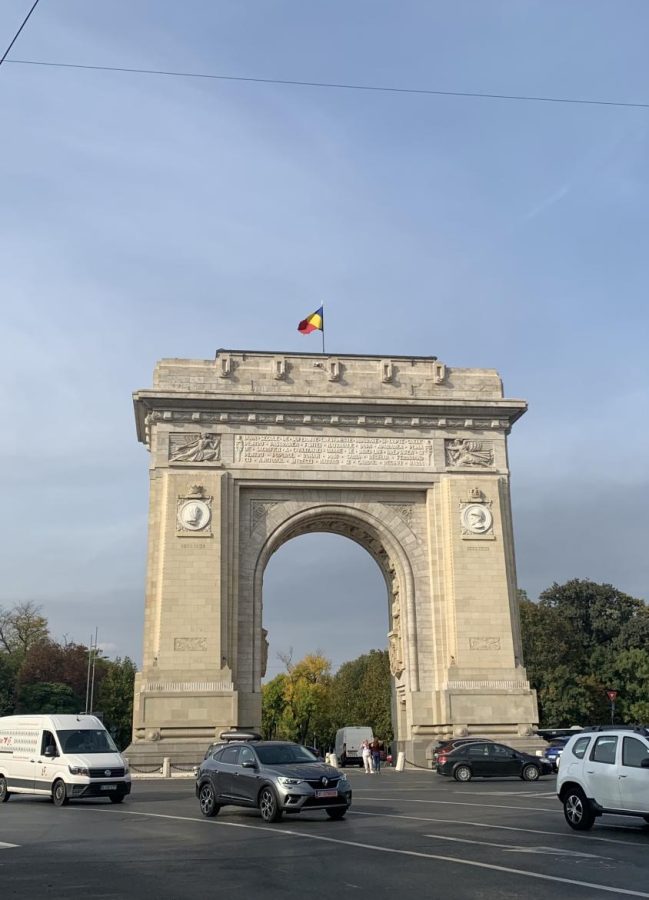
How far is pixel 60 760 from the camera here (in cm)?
1914

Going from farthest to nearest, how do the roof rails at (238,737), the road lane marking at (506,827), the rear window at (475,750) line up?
the roof rails at (238,737) → the rear window at (475,750) → the road lane marking at (506,827)

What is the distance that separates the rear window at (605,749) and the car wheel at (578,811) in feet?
1.88

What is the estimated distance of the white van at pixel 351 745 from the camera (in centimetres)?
4566

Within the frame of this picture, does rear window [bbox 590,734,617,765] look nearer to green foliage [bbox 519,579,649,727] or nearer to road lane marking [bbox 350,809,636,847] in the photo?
road lane marking [bbox 350,809,636,847]

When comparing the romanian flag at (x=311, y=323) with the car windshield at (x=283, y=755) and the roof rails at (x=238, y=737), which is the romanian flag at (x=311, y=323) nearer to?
the roof rails at (x=238, y=737)

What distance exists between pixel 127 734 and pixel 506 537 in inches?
1936

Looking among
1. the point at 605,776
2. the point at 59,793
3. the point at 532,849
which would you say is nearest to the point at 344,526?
the point at 59,793

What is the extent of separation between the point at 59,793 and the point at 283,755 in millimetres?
6225

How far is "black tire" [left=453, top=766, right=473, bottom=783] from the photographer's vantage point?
26.0 metres

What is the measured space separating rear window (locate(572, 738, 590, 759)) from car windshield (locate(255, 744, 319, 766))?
4.54 m

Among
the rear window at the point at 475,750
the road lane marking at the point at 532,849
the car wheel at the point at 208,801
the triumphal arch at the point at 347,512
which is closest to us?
the road lane marking at the point at 532,849

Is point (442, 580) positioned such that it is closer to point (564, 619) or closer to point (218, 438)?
point (218, 438)

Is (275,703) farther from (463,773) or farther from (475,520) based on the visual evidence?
(463,773)

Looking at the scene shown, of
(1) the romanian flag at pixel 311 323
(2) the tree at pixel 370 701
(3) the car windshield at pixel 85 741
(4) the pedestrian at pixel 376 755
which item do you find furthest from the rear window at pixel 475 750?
(2) the tree at pixel 370 701
